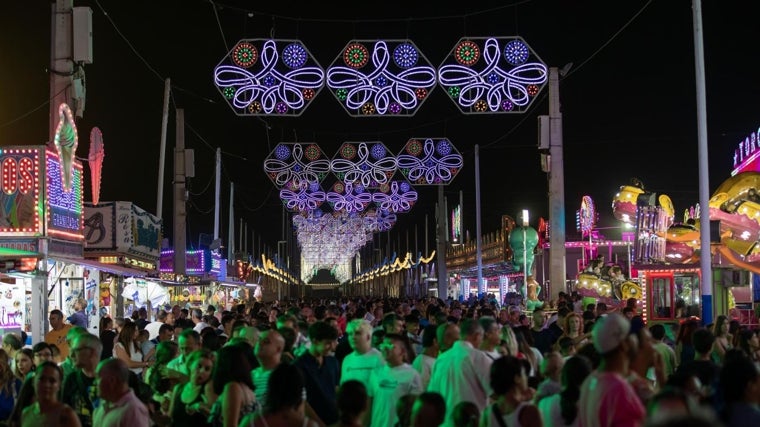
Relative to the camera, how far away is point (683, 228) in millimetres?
27969

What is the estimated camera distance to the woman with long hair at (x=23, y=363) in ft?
35.0

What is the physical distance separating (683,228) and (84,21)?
1572cm

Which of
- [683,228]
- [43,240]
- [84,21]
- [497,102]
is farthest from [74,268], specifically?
[683,228]

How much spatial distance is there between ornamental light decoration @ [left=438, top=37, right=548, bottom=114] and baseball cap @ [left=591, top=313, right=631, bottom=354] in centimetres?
1869

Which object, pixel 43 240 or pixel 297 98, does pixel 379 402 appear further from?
pixel 297 98

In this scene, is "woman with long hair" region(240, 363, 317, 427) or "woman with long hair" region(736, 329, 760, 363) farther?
"woman with long hair" region(736, 329, 760, 363)

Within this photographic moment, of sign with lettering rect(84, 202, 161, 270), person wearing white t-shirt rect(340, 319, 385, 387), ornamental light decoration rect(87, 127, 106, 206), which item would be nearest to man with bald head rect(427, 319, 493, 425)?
person wearing white t-shirt rect(340, 319, 385, 387)

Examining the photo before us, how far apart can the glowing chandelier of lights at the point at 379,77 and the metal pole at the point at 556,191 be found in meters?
3.72

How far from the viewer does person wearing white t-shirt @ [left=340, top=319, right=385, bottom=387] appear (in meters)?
8.83

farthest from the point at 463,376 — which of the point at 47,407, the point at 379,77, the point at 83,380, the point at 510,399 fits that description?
the point at 379,77

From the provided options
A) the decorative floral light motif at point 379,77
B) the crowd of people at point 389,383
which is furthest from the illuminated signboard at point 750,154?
the crowd of people at point 389,383

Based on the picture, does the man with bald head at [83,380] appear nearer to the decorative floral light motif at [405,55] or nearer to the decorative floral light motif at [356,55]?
the decorative floral light motif at [356,55]

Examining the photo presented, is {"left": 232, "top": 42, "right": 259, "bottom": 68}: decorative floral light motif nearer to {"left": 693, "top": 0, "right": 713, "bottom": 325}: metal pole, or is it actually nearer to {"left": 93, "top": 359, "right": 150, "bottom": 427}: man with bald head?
{"left": 693, "top": 0, "right": 713, "bottom": 325}: metal pole

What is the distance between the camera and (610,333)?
245 inches
